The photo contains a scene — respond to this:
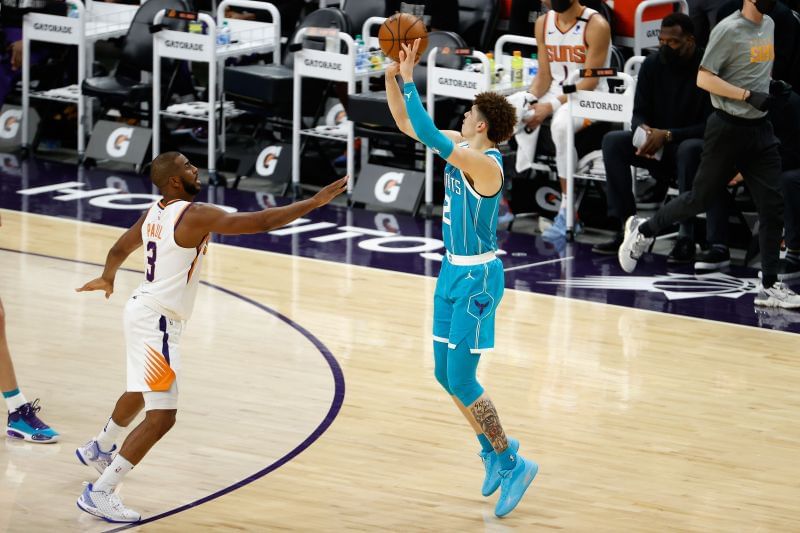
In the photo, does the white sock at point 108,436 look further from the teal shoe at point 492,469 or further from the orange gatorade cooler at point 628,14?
the orange gatorade cooler at point 628,14

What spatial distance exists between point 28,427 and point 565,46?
5785 mm

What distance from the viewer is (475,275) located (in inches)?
233

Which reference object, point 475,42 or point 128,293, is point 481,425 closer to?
point 128,293

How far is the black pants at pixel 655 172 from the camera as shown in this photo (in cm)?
1010

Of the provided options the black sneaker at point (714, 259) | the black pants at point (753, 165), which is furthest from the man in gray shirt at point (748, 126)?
the black sneaker at point (714, 259)

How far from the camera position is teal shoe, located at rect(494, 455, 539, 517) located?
5.91 metres

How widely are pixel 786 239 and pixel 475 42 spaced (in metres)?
3.95

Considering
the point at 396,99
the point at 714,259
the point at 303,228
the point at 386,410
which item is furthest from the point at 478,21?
the point at 396,99

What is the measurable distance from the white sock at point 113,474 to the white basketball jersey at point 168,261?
24.2 inches

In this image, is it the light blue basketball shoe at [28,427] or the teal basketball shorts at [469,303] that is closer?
the teal basketball shorts at [469,303]

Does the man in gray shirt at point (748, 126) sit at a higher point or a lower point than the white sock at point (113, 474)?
higher

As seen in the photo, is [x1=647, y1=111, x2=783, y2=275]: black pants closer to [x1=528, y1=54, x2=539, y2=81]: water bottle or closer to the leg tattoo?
[x1=528, y1=54, x2=539, y2=81]: water bottle

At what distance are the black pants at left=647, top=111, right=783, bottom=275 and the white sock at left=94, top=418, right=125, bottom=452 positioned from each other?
4.50 m

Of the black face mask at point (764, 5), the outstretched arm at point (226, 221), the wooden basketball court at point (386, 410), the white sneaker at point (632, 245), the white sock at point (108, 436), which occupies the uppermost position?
the black face mask at point (764, 5)
